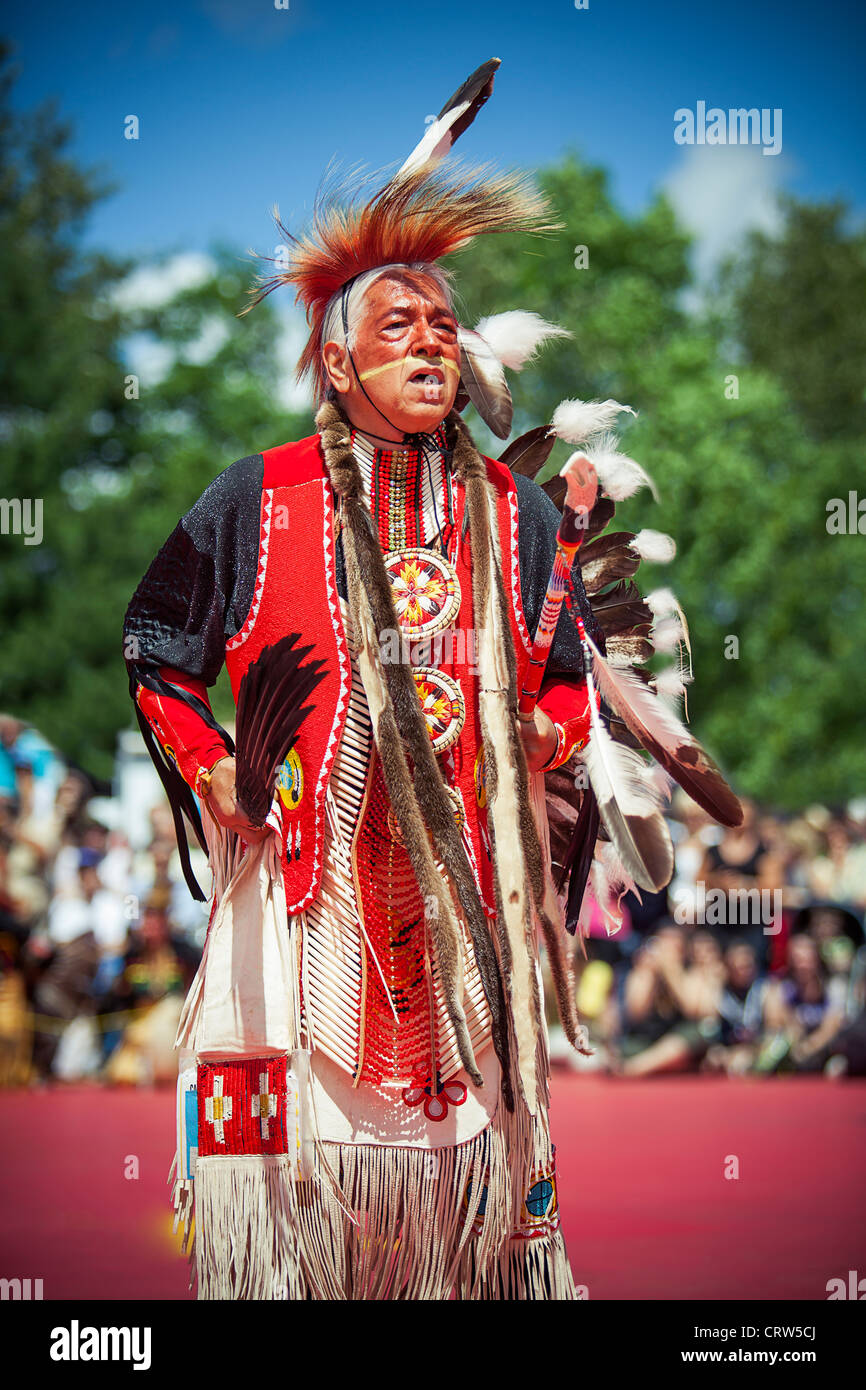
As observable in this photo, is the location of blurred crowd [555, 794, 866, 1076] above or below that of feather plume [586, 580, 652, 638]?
below

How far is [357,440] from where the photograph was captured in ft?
9.41

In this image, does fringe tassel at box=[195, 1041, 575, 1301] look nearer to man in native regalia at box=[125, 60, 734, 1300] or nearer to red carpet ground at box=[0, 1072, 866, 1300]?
man in native regalia at box=[125, 60, 734, 1300]

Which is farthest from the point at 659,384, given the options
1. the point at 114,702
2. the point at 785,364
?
the point at 785,364

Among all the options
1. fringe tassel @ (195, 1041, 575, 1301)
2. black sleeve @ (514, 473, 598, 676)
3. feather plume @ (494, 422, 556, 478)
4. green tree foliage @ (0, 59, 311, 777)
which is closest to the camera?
fringe tassel @ (195, 1041, 575, 1301)

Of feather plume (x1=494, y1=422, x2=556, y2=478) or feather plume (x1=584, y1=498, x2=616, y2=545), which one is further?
feather plume (x1=494, y1=422, x2=556, y2=478)

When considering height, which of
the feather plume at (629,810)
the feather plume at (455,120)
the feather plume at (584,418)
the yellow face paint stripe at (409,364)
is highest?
the feather plume at (455,120)

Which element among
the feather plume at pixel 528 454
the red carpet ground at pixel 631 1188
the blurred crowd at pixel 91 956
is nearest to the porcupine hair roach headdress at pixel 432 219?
the feather plume at pixel 528 454

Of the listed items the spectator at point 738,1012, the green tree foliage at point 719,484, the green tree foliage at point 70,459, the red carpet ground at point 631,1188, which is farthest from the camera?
the green tree foliage at point 70,459

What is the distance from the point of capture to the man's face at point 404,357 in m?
2.78

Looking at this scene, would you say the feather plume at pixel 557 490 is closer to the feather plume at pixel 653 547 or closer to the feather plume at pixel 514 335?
the feather plume at pixel 653 547

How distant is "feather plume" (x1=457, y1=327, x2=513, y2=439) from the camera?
2914 millimetres

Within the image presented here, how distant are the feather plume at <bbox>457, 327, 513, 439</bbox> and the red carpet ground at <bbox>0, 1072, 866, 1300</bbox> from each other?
7.85 ft

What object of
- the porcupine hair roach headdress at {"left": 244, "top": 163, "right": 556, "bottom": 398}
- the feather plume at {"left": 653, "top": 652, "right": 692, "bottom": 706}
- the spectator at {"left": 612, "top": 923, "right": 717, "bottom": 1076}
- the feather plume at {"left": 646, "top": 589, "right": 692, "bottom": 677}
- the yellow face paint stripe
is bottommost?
the spectator at {"left": 612, "top": 923, "right": 717, "bottom": 1076}

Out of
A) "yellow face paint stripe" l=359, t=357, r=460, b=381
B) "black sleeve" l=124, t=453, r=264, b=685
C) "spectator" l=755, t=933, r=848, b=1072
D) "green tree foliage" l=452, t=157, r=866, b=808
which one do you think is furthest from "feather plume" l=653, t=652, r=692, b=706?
"green tree foliage" l=452, t=157, r=866, b=808
